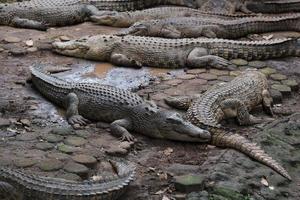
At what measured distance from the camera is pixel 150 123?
5.46 meters

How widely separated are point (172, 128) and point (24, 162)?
1.43 metres

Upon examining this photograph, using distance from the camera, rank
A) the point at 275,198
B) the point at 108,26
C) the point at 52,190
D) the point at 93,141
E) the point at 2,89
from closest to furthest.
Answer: the point at 52,190 < the point at 275,198 < the point at 93,141 < the point at 2,89 < the point at 108,26

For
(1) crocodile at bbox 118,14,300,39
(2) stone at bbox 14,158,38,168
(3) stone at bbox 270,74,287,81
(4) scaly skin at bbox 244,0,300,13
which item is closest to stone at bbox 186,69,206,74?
(3) stone at bbox 270,74,287,81

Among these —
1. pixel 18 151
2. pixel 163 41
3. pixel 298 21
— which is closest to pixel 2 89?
pixel 18 151

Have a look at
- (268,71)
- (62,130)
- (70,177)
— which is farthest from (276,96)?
(70,177)

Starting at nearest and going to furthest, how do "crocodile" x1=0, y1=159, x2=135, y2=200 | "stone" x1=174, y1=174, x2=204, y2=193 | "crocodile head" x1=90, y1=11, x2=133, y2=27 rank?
1. "crocodile" x1=0, y1=159, x2=135, y2=200
2. "stone" x1=174, y1=174, x2=204, y2=193
3. "crocodile head" x1=90, y1=11, x2=133, y2=27

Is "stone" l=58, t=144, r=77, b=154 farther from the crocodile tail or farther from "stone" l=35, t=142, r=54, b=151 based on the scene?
the crocodile tail

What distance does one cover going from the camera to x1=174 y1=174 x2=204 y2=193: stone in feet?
14.6

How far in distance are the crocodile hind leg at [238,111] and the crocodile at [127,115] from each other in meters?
0.61

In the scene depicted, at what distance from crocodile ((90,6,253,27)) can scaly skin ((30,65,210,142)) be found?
2.83 meters

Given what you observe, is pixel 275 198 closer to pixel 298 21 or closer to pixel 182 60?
pixel 182 60

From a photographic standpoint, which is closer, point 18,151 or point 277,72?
point 18,151

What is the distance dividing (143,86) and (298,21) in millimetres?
3562

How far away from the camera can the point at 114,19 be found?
8.80 metres
